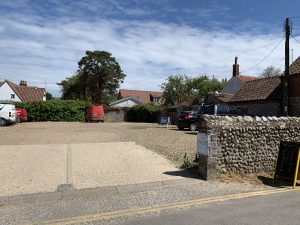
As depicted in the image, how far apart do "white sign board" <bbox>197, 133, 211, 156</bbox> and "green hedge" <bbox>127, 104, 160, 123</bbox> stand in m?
34.6

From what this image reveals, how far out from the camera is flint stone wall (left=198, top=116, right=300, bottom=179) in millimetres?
9180

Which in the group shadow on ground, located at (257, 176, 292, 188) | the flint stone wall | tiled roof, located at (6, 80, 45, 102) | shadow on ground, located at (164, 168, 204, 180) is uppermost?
tiled roof, located at (6, 80, 45, 102)

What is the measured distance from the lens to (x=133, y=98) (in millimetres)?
76938

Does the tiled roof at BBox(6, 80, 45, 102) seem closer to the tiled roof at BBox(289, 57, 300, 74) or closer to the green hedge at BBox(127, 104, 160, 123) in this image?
the green hedge at BBox(127, 104, 160, 123)

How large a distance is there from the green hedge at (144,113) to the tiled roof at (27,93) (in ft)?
74.8

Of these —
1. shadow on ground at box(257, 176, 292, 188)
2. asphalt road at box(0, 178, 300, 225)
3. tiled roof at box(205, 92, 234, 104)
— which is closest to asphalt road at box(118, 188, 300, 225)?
asphalt road at box(0, 178, 300, 225)

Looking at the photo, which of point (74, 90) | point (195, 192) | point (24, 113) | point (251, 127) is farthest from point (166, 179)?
point (74, 90)

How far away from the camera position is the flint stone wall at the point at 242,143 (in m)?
9.18

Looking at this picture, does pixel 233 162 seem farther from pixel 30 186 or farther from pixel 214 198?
pixel 30 186

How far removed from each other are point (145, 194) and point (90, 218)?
1.87 meters

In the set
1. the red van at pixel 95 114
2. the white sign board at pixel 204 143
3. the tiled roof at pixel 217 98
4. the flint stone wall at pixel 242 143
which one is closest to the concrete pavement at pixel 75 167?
the white sign board at pixel 204 143

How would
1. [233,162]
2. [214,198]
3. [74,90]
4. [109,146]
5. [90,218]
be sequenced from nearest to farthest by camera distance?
[90,218] < [214,198] < [233,162] < [109,146] < [74,90]

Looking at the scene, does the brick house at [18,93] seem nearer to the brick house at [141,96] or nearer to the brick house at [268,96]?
the brick house at [141,96]

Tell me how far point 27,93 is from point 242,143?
59417 millimetres
